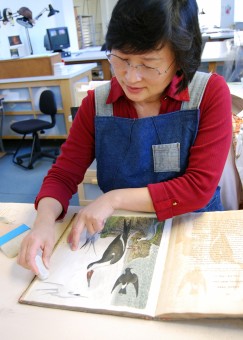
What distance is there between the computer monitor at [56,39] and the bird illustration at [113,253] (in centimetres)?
413

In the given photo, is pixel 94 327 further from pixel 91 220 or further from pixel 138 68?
pixel 138 68

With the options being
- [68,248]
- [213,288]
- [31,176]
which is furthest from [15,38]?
[213,288]

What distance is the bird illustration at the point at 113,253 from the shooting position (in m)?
0.62

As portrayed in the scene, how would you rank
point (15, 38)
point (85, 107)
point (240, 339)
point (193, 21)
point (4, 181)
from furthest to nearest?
point (15, 38) < point (4, 181) < point (85, 107) < point (193, 21) < point (240, 339)

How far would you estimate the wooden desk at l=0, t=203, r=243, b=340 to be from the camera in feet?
1.57

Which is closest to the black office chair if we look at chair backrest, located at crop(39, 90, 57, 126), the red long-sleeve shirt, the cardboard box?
chair backrest, located at crop(39, 90, 57, 126)

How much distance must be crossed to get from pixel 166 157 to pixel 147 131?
8 cm

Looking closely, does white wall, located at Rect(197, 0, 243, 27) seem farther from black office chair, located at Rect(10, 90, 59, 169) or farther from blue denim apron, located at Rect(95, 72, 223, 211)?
blue denim apron, located at Rect(95, 72, 223, 211)

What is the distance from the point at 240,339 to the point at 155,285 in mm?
154

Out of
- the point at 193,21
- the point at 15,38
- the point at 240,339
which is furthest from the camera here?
the point at 15,38

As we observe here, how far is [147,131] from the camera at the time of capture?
813 mm

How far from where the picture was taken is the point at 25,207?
2.92 feet

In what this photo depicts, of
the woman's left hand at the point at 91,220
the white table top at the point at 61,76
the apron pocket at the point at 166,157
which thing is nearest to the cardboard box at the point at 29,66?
the white table top at the point at 61,76

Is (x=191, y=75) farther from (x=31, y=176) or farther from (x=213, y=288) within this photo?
(x=31, y=176)
